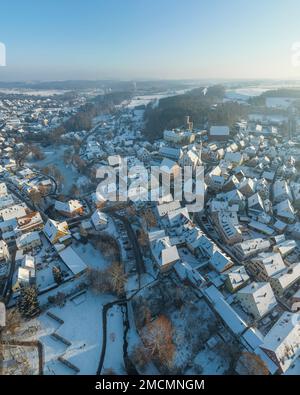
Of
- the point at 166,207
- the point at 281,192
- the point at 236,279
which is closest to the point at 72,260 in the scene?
the point at 166,207

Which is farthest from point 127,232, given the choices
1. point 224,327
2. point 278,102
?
point 278,102

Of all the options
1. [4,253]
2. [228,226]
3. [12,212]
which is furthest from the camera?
[12,212]

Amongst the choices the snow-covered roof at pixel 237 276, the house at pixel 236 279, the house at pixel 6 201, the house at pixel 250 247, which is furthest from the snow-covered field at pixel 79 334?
the house at pixel 6 201

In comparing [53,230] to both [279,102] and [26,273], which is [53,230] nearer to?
[26,273]

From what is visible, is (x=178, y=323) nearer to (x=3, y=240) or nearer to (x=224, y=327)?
(x=224, y=327)

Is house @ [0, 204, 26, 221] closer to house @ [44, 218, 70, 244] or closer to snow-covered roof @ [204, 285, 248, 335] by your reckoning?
house @ [44, 218, 70, 244]

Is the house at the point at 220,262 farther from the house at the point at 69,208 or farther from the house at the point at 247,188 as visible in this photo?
the house at the point at 69,208

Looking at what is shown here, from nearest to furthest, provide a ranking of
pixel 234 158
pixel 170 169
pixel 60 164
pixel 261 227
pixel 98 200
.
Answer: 1. pixel 261 227
2. pixel 98 200
3. pixel 170 169
4. pixel 234 158
5. pixel 60 164

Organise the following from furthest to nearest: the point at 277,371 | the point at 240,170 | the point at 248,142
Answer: the point at 248,142 → the point at 240,170 → the point at 277,371
